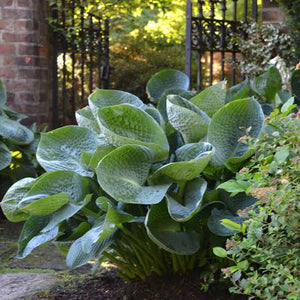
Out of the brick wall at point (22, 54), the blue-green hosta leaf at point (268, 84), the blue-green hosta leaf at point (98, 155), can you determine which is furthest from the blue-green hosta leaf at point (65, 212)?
the brick wall at point (22, 54)

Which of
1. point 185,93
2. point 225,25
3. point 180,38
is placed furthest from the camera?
point 180,38

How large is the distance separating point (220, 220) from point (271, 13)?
3996mm

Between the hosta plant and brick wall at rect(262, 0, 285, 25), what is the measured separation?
10.9ft

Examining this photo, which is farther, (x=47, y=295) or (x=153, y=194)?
(x=47, y=295)

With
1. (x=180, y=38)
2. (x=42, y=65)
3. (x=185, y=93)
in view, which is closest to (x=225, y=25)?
(x=42, y=65)

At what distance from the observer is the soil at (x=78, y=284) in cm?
261

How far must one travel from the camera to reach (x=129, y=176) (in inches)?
91.1

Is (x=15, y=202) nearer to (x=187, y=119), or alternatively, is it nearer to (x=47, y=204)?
(x=47, y=204)

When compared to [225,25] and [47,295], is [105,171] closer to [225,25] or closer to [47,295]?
[47,295]

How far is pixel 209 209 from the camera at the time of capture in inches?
99.3

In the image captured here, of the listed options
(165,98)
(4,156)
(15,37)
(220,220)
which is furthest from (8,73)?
(220,220)

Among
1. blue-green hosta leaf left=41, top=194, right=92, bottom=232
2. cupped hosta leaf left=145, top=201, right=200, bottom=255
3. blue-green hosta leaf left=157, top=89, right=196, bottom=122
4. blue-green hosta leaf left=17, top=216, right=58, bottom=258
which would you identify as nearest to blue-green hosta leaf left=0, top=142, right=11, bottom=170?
blue-green hosta leaf left=157, top=89, right=196, bottom=122

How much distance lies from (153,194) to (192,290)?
0.55 m

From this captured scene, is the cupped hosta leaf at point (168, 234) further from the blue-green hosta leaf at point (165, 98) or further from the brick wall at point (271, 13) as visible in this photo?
the brick wall at point (271, 13)
